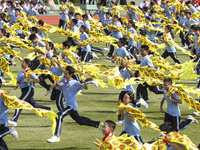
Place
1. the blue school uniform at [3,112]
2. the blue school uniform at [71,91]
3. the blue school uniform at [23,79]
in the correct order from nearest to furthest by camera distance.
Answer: the blue school uniform at [3,112]
the blue school uniform at [71,91]
the blue school uniform at [23,79]

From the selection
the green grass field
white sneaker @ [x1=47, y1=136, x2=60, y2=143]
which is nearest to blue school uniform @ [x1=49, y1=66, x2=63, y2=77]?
the green grass field

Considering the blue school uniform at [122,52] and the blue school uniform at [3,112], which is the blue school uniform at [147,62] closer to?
the blue school uniform at [122,52]

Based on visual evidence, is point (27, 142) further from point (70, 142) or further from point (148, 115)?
point (148, 115)

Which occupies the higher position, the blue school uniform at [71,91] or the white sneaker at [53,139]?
the blue school uniform at [71,91]

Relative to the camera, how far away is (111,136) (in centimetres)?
807

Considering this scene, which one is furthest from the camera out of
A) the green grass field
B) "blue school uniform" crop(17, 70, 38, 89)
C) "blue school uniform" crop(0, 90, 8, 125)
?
"blue school uniform" crop(17, 70, 38, 89)

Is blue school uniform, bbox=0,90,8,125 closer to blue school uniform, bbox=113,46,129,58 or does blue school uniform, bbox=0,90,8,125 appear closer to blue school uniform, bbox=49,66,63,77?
blue school uniform, bbox=49,66,63,77

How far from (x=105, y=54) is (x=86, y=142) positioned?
38.9ft

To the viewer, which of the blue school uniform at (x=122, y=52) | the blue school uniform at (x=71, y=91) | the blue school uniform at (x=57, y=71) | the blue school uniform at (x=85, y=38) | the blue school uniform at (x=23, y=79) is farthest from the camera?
the blue school uniform at (x=85, y=38)

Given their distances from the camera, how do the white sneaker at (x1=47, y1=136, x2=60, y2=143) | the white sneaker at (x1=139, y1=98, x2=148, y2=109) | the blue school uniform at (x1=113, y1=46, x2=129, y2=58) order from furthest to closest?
1. the blue school uniform at (x1=113, y1=46, x2=129, y2=58)
2. the white sneaker at (x1=139, y1=98, x2=148, y2=109)
3. the white sneaker at (x1=47, y1=136, x2=60, y2=143)

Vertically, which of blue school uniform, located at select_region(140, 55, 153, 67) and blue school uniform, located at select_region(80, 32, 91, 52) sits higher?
blue school uniform, located at select_region(140, 55, 153, 67)

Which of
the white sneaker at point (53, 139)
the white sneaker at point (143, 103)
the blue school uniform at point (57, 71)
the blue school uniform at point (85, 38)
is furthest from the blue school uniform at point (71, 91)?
the blue school uniform at point (85, 38)

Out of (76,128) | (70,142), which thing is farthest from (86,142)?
(76,128)

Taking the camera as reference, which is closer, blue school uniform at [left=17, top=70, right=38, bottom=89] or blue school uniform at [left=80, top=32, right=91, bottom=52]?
blue school uniform at [left=17, top=70, right=38, bottom=89]
